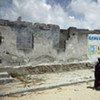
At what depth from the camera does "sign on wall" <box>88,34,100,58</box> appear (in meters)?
18.4

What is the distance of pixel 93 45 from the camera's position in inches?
734

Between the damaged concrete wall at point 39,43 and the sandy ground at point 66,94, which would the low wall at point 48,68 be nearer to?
the damaged concrete wall at point 39,43

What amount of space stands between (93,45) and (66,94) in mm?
9732

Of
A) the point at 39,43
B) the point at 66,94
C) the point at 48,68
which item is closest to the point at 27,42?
the point at 39,43

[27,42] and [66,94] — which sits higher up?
[27,42]

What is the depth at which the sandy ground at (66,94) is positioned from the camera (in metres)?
8.91

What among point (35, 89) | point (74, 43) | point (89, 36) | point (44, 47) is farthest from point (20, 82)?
point (89, 36)

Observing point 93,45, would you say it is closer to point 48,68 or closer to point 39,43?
point 39,43

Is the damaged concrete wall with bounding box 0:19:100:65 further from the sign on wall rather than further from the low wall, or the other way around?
the low wall

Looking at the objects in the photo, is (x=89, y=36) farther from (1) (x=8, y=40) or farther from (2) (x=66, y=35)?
(1) (x=8, y=40)

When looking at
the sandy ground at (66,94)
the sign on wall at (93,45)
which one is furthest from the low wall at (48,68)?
the sandy ground at (66,94)

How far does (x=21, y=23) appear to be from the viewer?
48.8 feet

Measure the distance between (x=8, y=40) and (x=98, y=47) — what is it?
7565mm

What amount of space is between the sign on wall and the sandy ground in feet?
26.0
